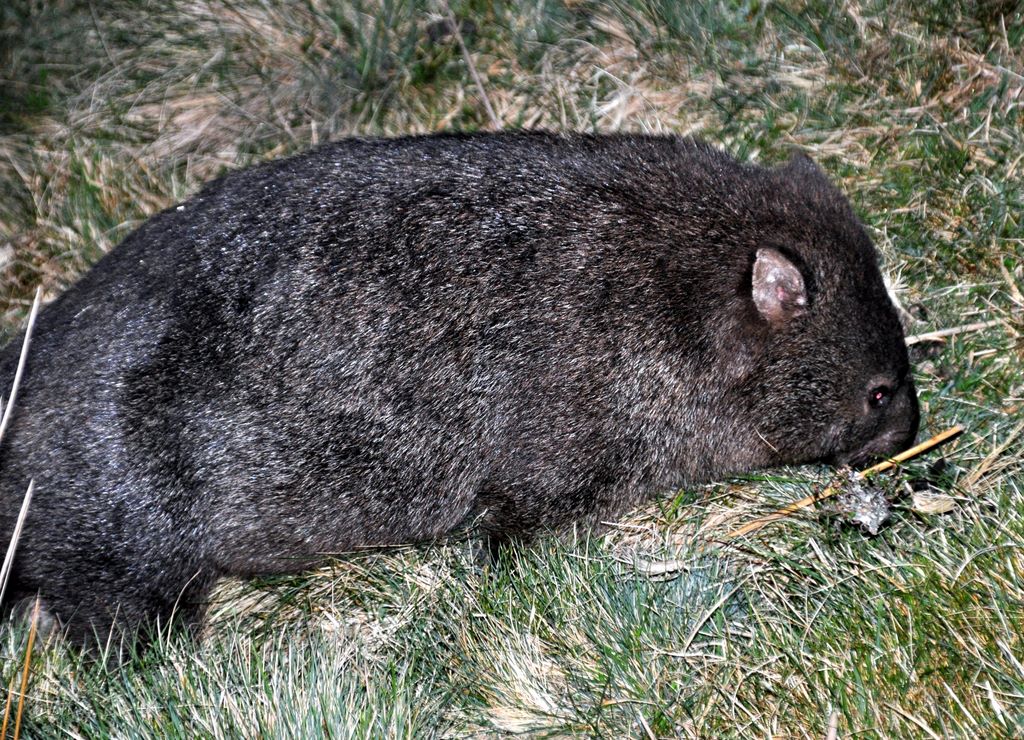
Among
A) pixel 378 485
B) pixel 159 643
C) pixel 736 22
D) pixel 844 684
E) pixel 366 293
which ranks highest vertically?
pixel 736 22

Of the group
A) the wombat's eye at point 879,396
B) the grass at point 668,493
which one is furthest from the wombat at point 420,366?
the grass at point 668,493

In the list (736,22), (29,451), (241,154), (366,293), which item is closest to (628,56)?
(736,22)

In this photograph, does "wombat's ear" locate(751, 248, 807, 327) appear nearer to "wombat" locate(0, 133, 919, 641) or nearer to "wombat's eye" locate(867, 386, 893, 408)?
"wombat" locate(0, 133, 919, 641)

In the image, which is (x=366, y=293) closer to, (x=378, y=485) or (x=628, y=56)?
(x=378, y=485)

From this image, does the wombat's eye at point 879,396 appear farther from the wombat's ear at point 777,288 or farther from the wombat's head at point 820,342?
the wombat's ear at point 777,288

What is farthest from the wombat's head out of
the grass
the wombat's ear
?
the grass

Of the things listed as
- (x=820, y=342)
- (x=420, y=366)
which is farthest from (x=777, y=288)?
(x=420, y=366)

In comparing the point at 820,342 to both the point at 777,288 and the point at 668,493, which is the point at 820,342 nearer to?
the point at 777,288

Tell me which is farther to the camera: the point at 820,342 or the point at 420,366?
the point at 820,342
